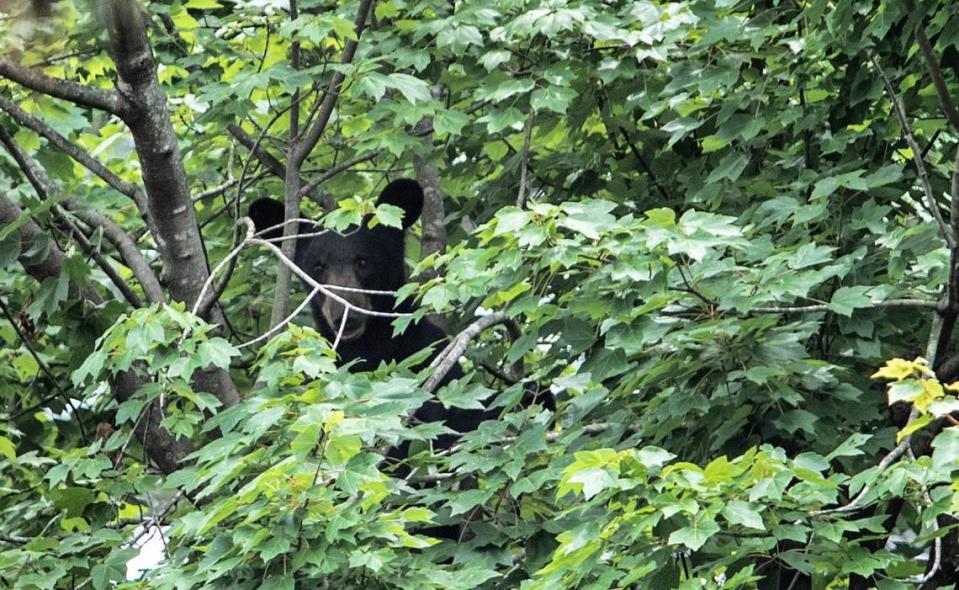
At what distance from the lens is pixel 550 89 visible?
5.29 m

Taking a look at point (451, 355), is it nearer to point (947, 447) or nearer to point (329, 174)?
point (329, 174)

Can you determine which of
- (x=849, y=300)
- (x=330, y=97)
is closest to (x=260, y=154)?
(x=330, y=97)

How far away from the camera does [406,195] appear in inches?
257

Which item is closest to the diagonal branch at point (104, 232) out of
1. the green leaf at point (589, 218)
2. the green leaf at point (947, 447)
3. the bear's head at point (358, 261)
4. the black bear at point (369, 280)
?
the black bear at point (369, 280)

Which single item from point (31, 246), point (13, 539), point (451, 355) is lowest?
point (13, 539)

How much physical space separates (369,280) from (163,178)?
6.81ft

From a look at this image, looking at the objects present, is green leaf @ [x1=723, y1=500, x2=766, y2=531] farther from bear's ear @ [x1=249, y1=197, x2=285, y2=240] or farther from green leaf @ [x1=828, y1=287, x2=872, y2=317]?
bear's ear @ [x1=249, y1=197, x2=285, y2=240]

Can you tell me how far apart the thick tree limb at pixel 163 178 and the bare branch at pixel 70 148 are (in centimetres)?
14

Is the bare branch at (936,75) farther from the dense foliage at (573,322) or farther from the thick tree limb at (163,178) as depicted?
the thick tree limb at (163,178)

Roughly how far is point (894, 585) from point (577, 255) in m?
1.22

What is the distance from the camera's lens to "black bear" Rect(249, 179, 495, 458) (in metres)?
6.49

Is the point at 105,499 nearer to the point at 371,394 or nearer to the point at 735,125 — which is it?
the point at 371,394

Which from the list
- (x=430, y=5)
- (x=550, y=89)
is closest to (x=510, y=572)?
(x=550, y=89)

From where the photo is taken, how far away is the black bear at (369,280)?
6.49m
